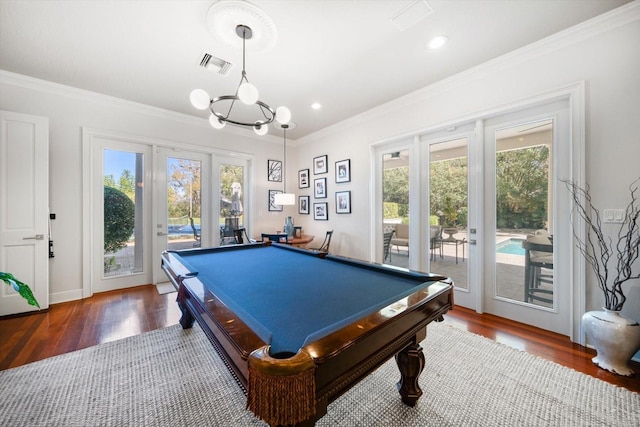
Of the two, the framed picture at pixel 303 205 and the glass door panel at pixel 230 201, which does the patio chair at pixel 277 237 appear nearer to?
the glass door panel at pixel 230 201

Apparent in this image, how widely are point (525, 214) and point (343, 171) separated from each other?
2.66 m

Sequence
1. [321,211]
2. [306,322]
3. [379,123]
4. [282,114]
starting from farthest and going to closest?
[321,211], [379,123], [282,114], [306,322]

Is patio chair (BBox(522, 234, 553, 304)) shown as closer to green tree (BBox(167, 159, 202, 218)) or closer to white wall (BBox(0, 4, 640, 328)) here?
white wall (BBox(0, 4, 640, 328))

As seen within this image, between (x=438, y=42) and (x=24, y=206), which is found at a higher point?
(x=438, y=42)

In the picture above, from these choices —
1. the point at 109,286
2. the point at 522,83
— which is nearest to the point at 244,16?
the point at 522,83

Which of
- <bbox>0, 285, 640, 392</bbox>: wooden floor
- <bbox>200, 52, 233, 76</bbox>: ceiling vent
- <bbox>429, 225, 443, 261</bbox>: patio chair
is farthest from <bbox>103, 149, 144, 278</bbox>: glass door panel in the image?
<bbox>429, 225, 443, 261</bbox>: patio chair

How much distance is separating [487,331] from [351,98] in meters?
3.27

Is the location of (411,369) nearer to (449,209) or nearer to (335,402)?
(335,402)

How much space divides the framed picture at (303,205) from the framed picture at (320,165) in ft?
2.00

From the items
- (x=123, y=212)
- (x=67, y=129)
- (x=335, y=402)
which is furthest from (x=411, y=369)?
(x=67, y=129)

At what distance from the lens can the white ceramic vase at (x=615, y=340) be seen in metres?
1.82

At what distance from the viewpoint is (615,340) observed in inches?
72.2

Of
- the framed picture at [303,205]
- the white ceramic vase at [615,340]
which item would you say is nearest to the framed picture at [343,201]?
the framed picture at [303,205]

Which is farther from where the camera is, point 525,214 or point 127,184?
point 127,184
